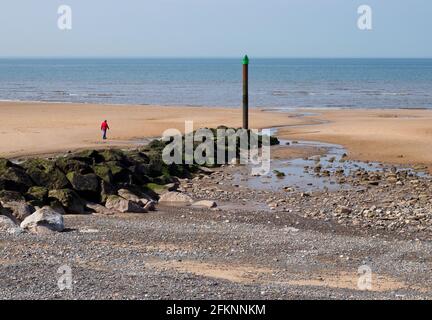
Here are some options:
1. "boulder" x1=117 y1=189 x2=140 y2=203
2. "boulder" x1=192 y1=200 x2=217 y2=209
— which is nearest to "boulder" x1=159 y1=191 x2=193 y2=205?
"boulder" x1=192 y1=200 x2=217 y2=209

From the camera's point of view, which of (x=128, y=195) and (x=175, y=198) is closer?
(x=128, y=195)

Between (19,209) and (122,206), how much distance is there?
2869 mm

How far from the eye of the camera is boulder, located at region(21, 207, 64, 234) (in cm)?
1489

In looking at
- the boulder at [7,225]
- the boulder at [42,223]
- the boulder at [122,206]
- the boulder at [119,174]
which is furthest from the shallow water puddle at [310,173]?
the boulder at [7,225]

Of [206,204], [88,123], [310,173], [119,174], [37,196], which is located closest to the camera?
[37,196]

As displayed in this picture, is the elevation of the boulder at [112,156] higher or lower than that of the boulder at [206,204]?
higher

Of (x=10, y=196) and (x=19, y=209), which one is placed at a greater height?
(x=10, y=196)

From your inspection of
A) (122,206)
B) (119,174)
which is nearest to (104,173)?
(119,174)

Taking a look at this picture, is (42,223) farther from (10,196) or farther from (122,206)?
(122,206)

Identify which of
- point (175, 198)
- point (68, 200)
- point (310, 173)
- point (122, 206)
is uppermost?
point (68, 200)

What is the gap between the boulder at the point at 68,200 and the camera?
59.6 feet

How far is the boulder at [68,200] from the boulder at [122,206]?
0.75 metres

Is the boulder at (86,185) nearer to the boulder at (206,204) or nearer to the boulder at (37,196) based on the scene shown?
the boulder at (37,196)

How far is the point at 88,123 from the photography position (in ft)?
146
